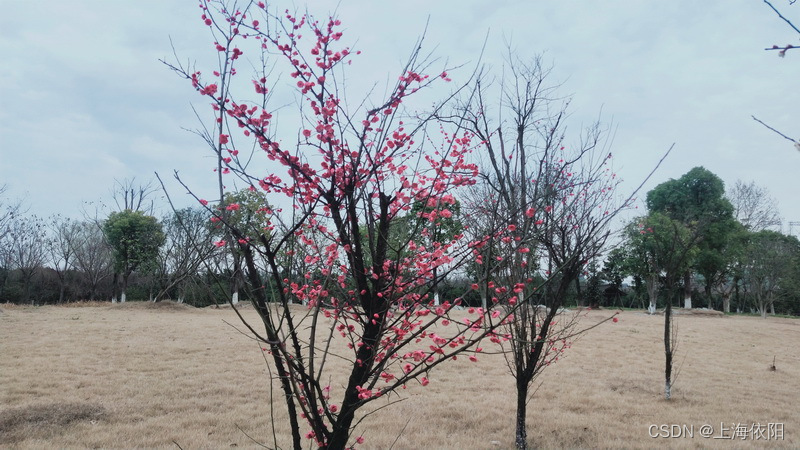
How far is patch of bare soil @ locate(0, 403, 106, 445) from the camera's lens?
20.4 ft

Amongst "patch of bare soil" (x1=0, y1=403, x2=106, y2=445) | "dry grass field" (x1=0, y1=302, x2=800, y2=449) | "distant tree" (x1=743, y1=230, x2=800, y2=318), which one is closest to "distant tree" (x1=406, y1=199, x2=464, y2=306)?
"dry grass field" (x1=0, y1=302, x2=800, y2=449)

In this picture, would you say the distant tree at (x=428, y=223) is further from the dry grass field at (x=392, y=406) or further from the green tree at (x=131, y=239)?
the green tree at (x=131, y=239)

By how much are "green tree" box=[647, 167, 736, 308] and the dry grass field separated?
1648 cm

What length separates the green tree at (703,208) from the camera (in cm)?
3056

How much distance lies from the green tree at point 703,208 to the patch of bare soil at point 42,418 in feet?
106

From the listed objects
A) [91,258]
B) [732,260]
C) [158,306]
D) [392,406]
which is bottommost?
[392,406]

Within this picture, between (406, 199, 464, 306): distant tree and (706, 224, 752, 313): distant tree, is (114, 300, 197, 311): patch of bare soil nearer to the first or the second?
(406, 199, 464, 306): distant tree

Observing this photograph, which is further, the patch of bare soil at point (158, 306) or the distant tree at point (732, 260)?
the distant tree at point (732, 260)

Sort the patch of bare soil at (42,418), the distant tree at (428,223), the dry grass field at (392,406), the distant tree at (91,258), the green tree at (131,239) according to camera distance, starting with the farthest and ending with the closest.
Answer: the distant tree at (91,258) < the green tree at (131,239) < the dry grass field at (392,406) < the patch of bare soil at (42,418) < the distant tree at (428,223)

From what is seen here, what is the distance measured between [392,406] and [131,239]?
2366 cm

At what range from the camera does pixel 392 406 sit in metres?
8.75

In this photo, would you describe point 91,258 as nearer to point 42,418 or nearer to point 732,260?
point 42,418

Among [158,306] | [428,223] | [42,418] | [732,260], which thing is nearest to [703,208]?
[732,260]

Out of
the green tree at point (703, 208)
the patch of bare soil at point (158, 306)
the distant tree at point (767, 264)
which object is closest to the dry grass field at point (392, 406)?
the patch of bare soil at point (158, 306)
